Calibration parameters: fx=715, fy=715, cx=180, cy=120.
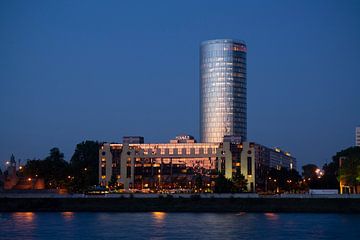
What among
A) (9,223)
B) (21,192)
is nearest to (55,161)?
(21,192)

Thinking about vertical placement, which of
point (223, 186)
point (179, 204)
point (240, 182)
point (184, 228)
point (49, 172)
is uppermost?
point (49, 172)

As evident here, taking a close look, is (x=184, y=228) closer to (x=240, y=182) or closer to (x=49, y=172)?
(x=49, y=172)

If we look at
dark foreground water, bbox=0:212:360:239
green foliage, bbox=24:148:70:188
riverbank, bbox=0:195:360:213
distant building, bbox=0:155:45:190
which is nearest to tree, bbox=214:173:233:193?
riverbank, bbox=0:195:360:213

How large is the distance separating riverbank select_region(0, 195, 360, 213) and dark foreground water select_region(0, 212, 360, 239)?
18.3 m

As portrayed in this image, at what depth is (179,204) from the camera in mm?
141500

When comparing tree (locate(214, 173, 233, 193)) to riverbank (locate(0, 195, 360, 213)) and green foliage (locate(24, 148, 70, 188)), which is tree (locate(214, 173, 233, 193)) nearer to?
riverbank (locate(0, 195, 360, 213))

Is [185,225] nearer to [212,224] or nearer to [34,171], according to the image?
[212,224]

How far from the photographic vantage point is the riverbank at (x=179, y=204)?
13400cm

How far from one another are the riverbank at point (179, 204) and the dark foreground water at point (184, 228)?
18262 mm

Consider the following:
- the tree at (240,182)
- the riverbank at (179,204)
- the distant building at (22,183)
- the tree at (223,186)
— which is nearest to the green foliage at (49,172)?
the distant building at (22,183)

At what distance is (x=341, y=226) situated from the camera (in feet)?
318

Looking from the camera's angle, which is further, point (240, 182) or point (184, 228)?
point (240, 182)

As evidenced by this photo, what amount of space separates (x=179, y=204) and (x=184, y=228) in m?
47.5

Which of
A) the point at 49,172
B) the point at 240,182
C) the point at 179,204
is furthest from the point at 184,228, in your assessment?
the point at 240,182
